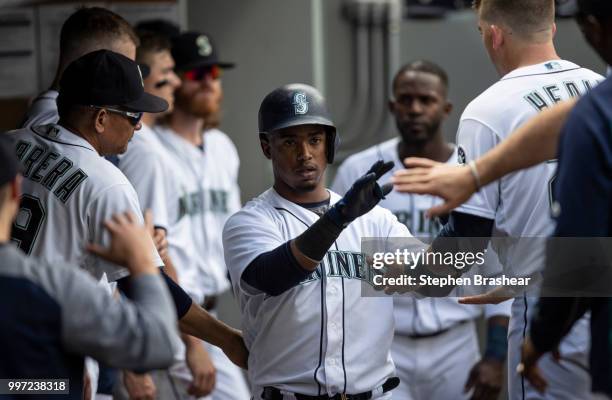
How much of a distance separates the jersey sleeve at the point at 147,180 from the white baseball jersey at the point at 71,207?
148 centimetres

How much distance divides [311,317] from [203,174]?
2.49 meters

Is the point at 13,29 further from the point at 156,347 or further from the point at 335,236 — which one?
the point at 156,347

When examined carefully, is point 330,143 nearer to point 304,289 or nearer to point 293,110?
point 293,110

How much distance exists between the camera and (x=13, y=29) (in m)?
6.27

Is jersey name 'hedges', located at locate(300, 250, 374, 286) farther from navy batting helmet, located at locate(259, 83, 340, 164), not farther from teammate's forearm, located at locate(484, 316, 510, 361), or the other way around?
teammate's forearm, located at locate(484, 316, 510, 361)

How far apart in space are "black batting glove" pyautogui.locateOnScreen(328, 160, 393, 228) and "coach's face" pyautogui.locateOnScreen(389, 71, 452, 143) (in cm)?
220

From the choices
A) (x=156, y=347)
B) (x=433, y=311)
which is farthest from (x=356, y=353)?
(x=433, y=311)

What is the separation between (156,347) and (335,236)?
872mm

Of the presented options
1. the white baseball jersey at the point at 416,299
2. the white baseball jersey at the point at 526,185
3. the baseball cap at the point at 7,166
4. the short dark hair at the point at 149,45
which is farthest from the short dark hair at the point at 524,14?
the short dark hair at the point at 149,45

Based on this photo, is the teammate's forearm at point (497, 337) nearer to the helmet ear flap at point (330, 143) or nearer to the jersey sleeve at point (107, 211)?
the helmet ear flap at point (330, 143)

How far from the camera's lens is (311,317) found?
11.9 ft

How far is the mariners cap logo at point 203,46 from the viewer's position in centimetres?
609

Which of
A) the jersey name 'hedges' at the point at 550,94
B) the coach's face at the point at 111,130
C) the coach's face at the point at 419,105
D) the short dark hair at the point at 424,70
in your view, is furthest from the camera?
the short dark hair at the point at 424,70

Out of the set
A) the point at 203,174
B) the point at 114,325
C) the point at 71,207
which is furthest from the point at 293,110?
the point at 203,174
